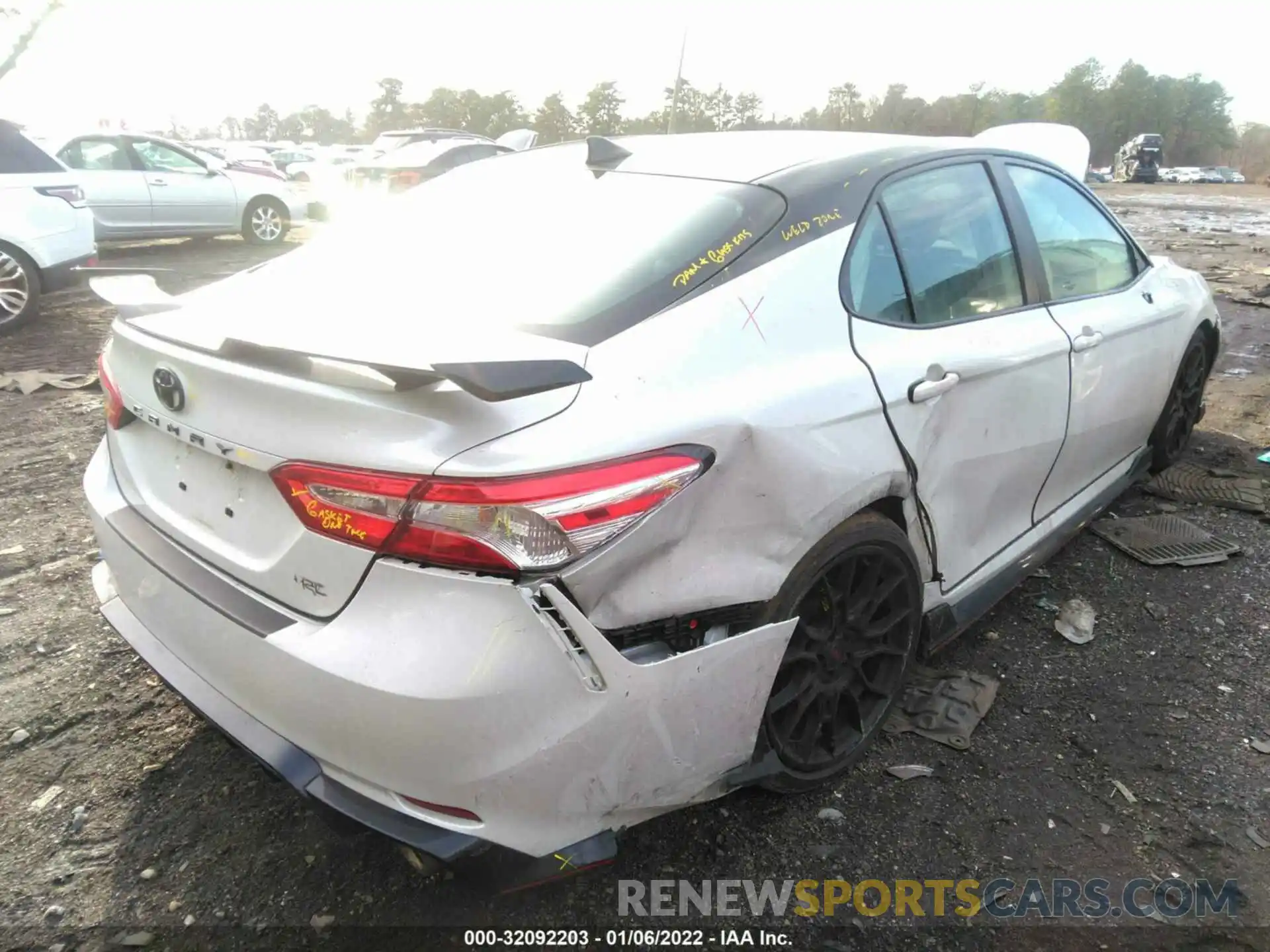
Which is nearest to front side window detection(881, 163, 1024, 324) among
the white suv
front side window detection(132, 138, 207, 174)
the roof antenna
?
the roof antenna

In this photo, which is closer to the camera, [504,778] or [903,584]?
[504,778]

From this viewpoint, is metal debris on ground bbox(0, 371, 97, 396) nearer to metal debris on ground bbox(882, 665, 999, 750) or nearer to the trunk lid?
the trunk lid

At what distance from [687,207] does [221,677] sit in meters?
1.52

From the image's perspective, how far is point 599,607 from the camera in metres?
1.60

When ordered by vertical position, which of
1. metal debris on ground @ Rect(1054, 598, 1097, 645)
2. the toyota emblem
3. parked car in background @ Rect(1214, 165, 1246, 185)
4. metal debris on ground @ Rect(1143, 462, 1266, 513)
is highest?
the toyota emblem

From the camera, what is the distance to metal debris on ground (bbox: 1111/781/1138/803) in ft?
7.73

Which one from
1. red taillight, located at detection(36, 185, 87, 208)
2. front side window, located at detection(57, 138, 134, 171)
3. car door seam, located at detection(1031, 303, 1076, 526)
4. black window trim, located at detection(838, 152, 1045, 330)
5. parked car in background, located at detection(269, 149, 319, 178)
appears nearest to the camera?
black window trim, located at detection(838, 152, 1045, 330)

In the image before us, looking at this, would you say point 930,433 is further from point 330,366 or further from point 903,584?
point 330,366

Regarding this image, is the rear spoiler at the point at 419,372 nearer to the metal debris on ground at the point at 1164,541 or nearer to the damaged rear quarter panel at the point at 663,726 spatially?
the damaged rear quarter panel at the point at 663,726

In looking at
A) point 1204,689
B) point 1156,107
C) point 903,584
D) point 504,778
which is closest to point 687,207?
point 903,584

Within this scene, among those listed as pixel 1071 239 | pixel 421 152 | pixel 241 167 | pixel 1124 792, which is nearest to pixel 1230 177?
pixel 421 152

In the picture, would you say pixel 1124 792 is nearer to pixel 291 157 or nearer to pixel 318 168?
pixel 318 168

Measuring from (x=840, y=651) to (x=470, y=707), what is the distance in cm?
112

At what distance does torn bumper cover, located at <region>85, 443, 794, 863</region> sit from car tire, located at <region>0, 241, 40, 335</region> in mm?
7100
